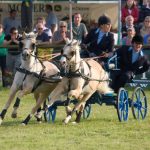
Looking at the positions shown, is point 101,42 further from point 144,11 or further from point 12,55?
point 144,11

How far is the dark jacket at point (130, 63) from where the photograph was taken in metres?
15.7

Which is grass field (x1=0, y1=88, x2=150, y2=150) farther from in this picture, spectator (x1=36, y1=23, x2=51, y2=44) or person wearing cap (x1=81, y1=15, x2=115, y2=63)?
spectator (x1=36, y1=23, x2=51, y2=44)

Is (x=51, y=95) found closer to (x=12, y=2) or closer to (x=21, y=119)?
(x=21, y=119)

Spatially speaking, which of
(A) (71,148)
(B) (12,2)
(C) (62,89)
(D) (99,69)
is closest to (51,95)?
(C) (62,89)

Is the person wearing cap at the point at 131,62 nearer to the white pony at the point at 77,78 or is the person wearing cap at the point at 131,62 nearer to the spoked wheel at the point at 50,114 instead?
the white pony at the point at 77,78

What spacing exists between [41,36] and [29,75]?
808cm

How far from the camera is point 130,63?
15.7 metres

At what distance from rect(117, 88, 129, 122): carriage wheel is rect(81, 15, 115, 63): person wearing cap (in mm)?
794

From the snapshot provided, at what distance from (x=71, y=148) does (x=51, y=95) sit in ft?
9.21

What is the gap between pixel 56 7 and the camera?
26.8 m

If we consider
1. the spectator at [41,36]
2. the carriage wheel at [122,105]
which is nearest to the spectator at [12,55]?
the spectator at [41,36]

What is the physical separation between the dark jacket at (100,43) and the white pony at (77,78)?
2.02ft

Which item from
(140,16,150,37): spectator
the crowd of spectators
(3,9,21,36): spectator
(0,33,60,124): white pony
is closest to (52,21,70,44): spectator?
the crowd of spectators

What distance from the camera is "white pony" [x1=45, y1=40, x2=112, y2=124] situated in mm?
14156
